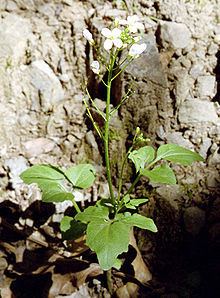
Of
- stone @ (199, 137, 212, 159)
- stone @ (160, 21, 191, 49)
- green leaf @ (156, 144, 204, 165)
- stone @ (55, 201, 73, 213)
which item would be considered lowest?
stone @ (55, 201, 73, 213)

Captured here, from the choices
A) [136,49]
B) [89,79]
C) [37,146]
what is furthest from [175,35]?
[37,146]

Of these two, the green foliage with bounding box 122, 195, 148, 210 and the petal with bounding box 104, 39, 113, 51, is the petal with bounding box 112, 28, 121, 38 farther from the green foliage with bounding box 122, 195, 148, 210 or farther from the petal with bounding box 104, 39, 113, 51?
the green foliage with bounding box 122, 195, 148, 210

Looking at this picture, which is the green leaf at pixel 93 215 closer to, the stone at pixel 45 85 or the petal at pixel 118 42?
the petal at pixel 118 42

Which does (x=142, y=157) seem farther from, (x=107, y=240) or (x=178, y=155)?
(x=107, y=240)

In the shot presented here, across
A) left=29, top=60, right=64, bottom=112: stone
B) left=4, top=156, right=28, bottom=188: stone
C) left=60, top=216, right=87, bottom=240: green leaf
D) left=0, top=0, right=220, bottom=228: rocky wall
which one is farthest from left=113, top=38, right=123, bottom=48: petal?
left=4, top=156, right=28, bottom=188: stone

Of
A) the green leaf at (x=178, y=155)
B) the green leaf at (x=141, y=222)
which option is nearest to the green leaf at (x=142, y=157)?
the green leaf at (x=178, y=155)

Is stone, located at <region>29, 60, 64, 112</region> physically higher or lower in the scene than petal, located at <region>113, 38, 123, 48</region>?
lower

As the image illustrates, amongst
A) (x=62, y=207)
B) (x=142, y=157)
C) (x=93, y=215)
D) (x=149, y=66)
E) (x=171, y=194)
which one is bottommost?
(x=62, y=207)
